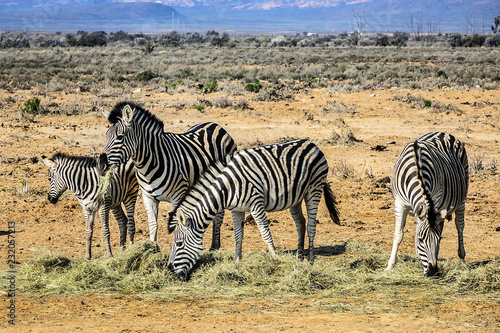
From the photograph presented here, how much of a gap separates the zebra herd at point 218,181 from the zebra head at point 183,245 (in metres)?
0.01

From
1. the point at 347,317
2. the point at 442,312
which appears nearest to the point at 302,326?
the point at 347,317

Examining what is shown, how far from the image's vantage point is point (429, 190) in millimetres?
7172

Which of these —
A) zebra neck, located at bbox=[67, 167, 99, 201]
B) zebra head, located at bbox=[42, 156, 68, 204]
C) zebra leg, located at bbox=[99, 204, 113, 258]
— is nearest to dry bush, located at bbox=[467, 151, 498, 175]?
zebra leg, located at bbox=[99, 204, 113, 258]

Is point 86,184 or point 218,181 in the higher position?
point 218,181

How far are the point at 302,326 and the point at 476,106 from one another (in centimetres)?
1957

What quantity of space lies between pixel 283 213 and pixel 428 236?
17.0ft

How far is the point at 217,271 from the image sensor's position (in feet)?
23.9

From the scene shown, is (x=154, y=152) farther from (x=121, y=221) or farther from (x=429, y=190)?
(x=429, y=190)

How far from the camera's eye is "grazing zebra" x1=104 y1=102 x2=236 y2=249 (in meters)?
7.71

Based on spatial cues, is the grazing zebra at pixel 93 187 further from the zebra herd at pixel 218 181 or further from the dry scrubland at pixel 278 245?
the dry scrubland at pixel 278 245

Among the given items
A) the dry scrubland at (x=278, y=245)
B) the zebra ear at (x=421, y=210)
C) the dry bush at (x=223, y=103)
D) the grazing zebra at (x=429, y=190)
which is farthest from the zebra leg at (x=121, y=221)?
the dry bush at (x=223, y=103)

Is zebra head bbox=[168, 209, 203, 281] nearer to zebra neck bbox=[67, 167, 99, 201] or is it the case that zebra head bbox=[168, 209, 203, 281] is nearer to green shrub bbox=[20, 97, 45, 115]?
zebra neck bbox=[67, 167, 99, 201]

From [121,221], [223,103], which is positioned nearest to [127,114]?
[121,221]

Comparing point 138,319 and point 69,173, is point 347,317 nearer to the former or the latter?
point 138,319
